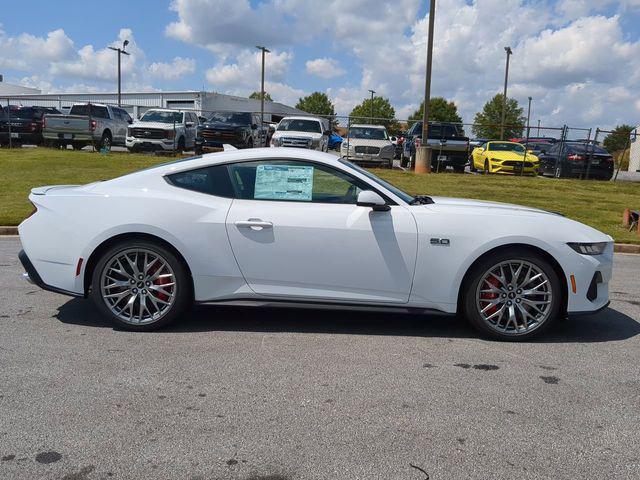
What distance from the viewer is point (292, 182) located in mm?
4910

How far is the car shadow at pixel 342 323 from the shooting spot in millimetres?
5008

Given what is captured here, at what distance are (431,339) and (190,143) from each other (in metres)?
20.9

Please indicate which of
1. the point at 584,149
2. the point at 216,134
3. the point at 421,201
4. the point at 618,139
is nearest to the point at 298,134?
the point at 216,134

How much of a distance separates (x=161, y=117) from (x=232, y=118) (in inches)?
113

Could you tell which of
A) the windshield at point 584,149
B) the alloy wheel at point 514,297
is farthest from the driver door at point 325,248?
the windshield at point 584,149

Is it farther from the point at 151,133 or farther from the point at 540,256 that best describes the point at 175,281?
the point at 151,133

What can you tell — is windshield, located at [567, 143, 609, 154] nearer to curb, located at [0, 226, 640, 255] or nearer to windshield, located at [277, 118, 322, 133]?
windshield, located at [277, 118, 322, 133]

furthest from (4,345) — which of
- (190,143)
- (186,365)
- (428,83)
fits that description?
(190,143)

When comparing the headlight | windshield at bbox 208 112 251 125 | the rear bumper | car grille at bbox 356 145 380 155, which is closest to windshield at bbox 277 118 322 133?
car grille at bbox 356 145 380 155

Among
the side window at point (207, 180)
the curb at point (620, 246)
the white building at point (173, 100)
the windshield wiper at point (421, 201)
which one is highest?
the white building at point (173, 100)

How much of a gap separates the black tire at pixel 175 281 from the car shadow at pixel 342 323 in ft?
0.54

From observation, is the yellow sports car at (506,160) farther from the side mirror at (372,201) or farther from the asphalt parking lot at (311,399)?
the side mirror at (372,201)

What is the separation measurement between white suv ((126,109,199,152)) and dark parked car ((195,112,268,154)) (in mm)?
768

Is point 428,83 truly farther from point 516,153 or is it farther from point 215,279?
point 215,279
